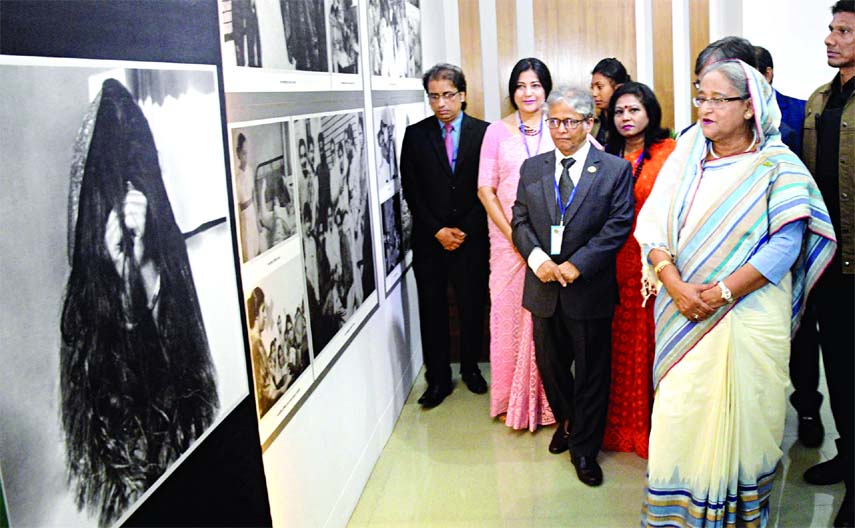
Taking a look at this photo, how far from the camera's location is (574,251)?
3.50 metres

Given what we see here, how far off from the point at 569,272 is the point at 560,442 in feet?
3.11

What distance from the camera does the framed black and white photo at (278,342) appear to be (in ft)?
7.58

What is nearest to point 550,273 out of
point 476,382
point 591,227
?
point 591,227

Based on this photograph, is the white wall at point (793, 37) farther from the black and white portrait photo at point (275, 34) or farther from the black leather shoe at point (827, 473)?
the black and white portrait photo at point (275, 34)

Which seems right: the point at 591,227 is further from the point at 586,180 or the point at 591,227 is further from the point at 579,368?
the point at 579,368

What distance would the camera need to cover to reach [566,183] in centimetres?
351

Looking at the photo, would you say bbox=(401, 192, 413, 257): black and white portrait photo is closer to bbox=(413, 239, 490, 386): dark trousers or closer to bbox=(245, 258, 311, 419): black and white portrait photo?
bbox=(413, 239, 490, 386): dark trousers

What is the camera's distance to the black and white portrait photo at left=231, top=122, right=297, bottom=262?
2244mm

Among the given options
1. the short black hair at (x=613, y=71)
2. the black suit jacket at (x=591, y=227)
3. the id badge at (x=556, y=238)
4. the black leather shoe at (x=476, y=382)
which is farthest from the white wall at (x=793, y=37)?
the id badge at (x=556, y=238)

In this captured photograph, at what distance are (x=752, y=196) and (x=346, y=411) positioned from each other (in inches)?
68.1

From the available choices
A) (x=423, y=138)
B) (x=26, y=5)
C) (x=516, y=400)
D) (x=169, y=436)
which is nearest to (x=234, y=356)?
(x=169, y=436)

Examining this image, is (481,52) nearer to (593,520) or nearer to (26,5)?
(593,520)

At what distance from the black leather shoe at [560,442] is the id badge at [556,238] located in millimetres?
907

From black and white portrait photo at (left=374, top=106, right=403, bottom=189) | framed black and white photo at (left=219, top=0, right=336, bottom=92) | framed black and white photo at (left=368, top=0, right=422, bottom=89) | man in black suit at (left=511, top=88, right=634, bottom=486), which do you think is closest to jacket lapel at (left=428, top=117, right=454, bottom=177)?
black and white portrait photo at (left=374, top=106, right=403, bottom=189)
